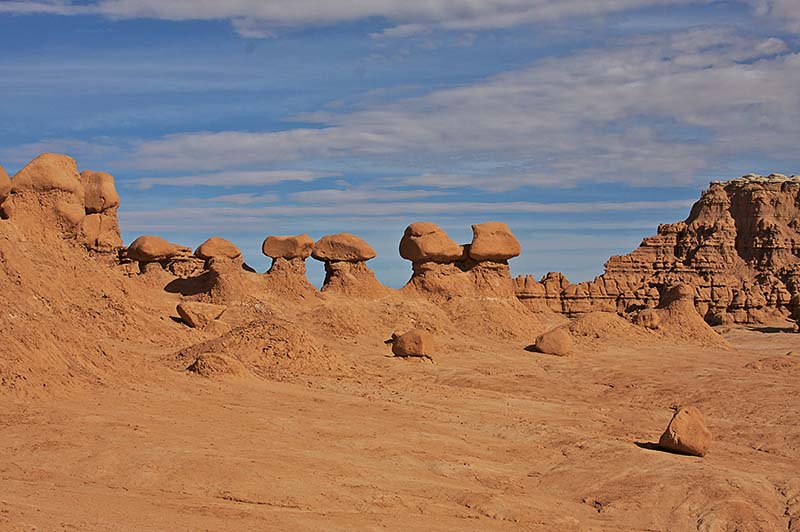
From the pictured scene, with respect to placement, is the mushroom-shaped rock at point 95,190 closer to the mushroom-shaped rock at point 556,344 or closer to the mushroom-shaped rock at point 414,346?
the mushroom-shaped rock at point 414,346

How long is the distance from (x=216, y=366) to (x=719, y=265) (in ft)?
131

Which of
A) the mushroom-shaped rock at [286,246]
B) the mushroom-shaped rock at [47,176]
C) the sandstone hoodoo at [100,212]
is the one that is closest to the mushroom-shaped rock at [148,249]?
the mushroom-shaped rock at [286,246]

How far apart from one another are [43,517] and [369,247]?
63.8 feet

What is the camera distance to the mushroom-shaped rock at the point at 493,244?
26.9 metres

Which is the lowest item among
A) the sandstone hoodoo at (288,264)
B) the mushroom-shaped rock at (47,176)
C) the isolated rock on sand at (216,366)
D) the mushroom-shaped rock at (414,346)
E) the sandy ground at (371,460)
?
the sandy ground at (371,460)

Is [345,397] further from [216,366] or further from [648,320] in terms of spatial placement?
[648,320]

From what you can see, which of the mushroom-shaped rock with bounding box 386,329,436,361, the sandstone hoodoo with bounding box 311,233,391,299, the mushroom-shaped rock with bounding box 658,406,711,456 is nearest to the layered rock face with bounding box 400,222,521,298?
the sandstone hoodoo with bounding box 311,233,391,299

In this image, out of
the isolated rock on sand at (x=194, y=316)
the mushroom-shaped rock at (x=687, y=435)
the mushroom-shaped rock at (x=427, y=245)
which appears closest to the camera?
the mushroom-shaped rock at (x=687, y=435)

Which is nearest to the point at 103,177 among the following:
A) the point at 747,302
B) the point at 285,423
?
the point at 285,423

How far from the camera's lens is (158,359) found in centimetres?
1498

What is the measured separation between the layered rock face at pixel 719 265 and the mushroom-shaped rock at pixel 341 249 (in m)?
14.1

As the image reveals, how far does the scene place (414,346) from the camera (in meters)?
19.8

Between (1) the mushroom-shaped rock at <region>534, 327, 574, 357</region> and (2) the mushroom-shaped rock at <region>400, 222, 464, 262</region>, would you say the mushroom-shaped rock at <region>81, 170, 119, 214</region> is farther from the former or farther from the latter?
(1) the mushroom-shaped rock at <region>534, 327, 574, 357</region>

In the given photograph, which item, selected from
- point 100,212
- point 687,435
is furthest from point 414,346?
point 687,435
